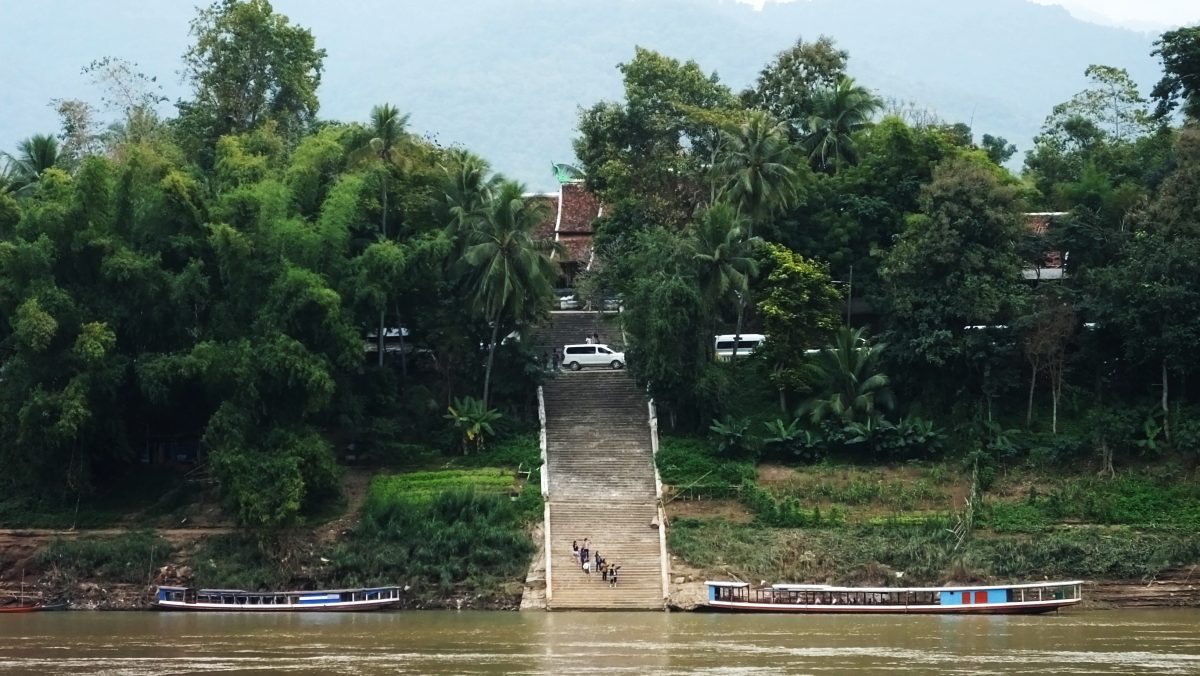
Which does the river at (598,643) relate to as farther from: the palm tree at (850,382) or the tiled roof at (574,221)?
the tiled roof at (574,221)

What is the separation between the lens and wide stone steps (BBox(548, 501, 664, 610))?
40.0 meters

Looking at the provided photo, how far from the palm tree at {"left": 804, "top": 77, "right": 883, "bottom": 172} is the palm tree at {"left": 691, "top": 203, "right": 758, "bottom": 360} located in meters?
9.95

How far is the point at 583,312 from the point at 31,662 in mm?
27801

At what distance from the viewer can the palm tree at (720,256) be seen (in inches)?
1861

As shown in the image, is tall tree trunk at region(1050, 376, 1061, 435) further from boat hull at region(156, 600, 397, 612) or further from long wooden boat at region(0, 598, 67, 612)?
long wooden boat at region(0, 598, 67, 612)

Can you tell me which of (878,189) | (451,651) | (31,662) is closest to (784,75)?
(878,189)

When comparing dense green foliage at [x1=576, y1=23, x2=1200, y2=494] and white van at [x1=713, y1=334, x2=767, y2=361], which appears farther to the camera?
white van at [x1=713, y1=334, x2=767, y2=361]

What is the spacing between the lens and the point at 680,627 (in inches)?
1422

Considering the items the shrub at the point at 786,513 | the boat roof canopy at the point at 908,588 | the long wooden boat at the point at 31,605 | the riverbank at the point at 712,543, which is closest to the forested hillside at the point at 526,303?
the riverbank at the point at 712,543

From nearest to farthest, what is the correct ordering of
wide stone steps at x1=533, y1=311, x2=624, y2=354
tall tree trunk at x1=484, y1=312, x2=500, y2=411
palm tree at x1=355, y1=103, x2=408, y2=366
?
tall tree trunk at x1=484, y1=312, x2=500, y2=411 → palm tree at x1=355, y1=103, x2=408, y2=366 → wide stone steps at x1=533, y1=311, x2=624, y2=354

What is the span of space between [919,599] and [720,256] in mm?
12834

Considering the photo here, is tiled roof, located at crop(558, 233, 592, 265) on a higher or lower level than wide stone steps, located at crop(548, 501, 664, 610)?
higher

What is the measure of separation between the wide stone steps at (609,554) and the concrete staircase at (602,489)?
0.02 m

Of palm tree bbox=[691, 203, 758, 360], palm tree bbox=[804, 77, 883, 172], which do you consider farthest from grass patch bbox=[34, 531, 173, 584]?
palm tree bbox=[804, 77, 883, 172]
